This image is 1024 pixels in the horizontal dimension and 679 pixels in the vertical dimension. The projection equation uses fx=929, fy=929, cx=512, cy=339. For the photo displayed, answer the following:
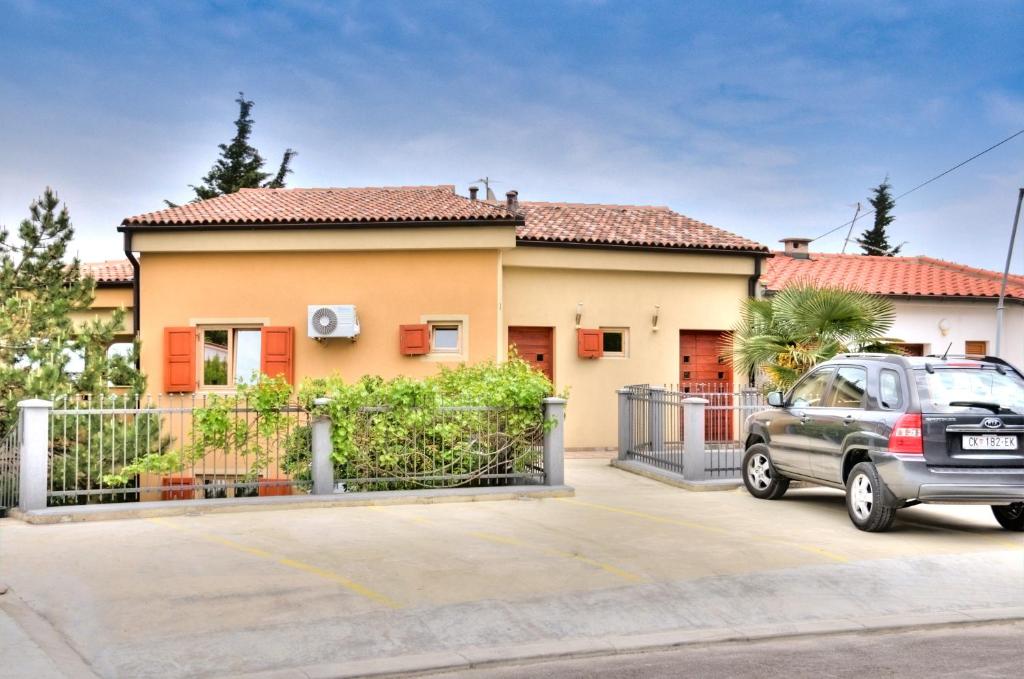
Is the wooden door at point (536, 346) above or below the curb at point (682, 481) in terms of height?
above

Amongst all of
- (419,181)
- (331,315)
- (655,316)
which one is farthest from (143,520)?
(419,181)

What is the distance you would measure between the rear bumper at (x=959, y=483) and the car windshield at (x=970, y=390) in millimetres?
565

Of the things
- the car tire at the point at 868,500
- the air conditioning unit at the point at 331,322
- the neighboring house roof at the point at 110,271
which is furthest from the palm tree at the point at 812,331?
the neighboring house roof at the point at 110,271

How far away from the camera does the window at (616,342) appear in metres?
18.3

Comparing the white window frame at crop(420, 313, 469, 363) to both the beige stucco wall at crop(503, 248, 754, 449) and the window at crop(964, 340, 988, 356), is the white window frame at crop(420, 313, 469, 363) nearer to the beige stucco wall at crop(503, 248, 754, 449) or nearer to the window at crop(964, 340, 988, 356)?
the beige stucco wall at crop(503, 248, 754, 449)

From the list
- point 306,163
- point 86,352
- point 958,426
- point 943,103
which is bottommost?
point 958,426

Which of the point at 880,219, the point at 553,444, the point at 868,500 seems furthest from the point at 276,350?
the point at 880,219

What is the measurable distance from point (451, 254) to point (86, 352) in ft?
20.6

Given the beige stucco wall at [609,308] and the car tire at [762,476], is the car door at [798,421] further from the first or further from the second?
the beige stucco wall at [609,308]

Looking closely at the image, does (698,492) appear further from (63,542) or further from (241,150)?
(241,150)

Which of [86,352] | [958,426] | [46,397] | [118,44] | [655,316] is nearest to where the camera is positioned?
[958,426]

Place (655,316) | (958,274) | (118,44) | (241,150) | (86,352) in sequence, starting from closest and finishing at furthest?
(86,352), (118,44), (655,316), (958,274), (241,150)

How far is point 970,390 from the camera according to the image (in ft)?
30.2

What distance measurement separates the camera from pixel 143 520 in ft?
34.1
